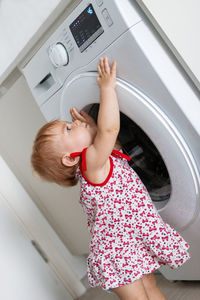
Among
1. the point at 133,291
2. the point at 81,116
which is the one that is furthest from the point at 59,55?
the point at 133,291

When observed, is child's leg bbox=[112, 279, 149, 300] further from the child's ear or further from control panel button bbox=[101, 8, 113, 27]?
control panel button bbox=[101, 8, 113, 27]

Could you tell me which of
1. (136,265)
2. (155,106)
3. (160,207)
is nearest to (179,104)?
(155,106)

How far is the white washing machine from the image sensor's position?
89 centimetres

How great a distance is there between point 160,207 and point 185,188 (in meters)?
0.15

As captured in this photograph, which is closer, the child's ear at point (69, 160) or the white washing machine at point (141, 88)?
the white washing machine at point (141, 88)

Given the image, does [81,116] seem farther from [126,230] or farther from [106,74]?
[126,230]

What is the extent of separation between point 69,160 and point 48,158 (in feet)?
0.19

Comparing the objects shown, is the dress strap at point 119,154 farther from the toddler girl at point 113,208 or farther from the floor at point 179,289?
the floor at point 179,289

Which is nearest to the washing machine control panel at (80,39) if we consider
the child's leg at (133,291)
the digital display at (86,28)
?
the digital display at (86,28)

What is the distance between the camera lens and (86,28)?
0.96 meters

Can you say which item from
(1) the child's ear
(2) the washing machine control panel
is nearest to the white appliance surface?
(2) the washing machine control panel

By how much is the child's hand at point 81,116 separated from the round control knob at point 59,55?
13cm

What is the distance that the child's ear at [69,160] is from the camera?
1064 mm

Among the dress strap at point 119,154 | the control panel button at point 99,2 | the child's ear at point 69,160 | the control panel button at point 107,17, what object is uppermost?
the control panel button at point 99,2
